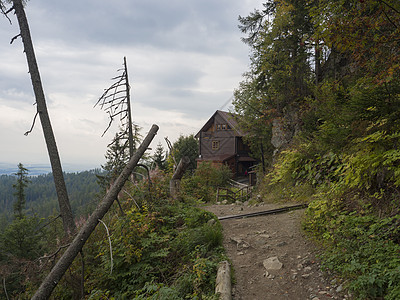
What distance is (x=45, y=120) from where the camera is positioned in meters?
7.86

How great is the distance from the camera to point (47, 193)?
159625 mm

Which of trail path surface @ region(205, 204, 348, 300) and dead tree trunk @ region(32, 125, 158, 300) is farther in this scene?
dead tree trunk @ region(32, 125, 158, 300)

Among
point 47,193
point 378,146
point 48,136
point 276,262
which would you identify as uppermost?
point 48,136

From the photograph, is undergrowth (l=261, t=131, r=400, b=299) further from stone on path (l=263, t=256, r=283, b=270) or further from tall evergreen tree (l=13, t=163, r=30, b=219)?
tall evergreen tree (l=13, t=163, r=30, b=219)

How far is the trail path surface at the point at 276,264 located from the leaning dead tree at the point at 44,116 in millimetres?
5439

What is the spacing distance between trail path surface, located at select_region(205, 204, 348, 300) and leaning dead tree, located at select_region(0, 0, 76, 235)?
214 inches

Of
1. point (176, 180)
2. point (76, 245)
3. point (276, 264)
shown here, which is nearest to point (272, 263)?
point (276, 264)

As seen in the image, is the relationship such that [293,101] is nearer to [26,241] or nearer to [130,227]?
[130,227]

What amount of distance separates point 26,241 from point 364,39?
25436 millimetres

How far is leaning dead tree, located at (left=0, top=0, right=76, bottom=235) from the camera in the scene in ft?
25.1

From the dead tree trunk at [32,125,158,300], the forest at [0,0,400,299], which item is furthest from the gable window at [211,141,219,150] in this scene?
the dead tree trunk at [32,125,158,300]

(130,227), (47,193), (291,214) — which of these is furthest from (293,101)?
(47,193)

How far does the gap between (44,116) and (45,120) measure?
14 centimetres

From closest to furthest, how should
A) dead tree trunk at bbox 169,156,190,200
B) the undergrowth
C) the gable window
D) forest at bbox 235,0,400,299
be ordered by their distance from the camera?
the undergrowth
forest at bbox 235,0,400,299
dead tree trunk at bbox 169,156,190,200
the gable window
